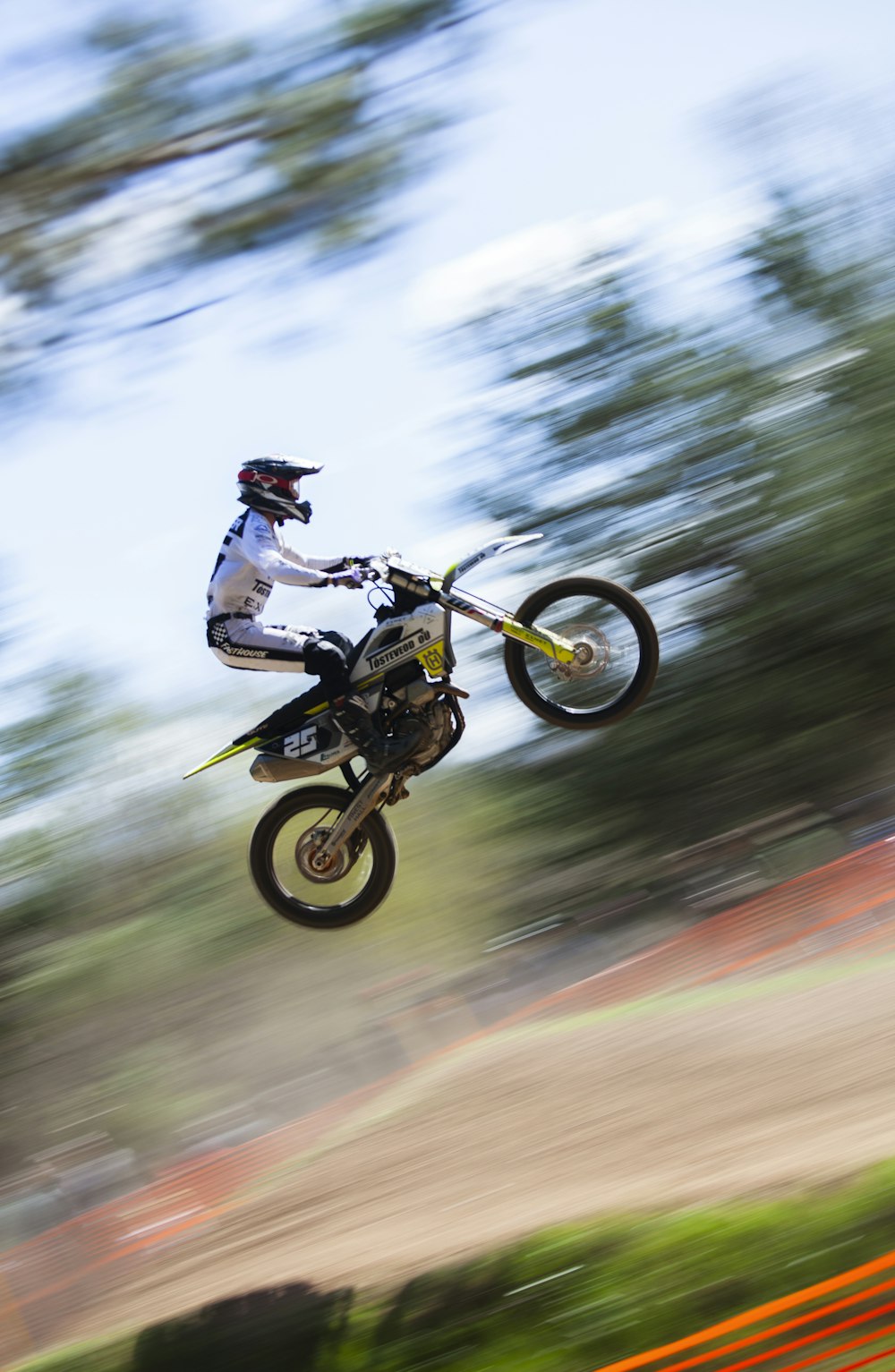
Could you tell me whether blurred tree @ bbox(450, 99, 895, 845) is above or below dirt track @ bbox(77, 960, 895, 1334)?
above

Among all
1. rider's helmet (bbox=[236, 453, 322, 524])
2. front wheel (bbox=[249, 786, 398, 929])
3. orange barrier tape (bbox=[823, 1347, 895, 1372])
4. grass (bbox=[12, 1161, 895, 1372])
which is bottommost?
orange barrier tape (bbox=[823, 1347, 895, 1372])

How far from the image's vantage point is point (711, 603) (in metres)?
12.4

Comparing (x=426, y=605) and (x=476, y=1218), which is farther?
(x=476, y=1218)

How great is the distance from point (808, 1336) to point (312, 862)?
356 cm

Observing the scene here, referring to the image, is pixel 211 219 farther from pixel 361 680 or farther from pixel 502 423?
pixel 361 680

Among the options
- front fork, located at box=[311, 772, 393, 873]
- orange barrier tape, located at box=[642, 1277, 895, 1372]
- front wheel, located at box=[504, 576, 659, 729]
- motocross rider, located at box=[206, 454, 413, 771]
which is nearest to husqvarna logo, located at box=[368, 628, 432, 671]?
motocross rider, located at box=[206, 454, 413, 771]

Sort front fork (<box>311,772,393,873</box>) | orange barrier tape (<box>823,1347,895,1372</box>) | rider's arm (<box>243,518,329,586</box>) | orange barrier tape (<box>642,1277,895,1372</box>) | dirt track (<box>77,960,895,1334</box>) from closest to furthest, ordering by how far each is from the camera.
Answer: rider's arm (<box>243,518,329,586</box>) < front fork (<box>311,772,393,873</box>) < orange barrier tape (<box>823,1347,895,1372</box>) < orange barrier tape (<box>642,1277,895,1372</box>) < dirt track (<box>77,960,895,1334</box>)

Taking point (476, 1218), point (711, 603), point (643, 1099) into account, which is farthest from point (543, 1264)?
point (711, 603)

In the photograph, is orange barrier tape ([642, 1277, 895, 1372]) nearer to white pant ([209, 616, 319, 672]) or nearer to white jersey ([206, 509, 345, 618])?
white pant ([209, 616, 319, 672])

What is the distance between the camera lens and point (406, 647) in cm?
547

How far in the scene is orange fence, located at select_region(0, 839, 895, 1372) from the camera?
10047mm

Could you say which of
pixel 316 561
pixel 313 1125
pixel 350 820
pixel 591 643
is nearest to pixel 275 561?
pixel 316 561

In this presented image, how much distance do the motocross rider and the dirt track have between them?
3825 millimetres

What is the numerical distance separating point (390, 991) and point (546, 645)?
303 inches
